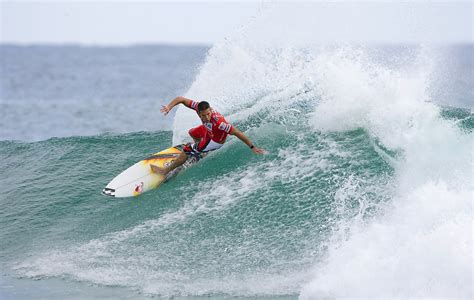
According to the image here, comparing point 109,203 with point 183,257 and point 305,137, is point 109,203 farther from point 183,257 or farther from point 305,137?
point 305,137

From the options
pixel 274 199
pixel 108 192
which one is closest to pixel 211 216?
pixel 274 199

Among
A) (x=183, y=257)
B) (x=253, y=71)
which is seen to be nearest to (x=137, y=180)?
(x=183, y=257)

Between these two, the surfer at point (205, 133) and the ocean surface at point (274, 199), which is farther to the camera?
the surfer at point (205, 133)

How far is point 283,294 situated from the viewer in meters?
6.97

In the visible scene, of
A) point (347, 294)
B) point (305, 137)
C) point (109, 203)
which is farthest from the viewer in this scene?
point (305, 137)

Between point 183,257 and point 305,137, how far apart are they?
12.2 ft

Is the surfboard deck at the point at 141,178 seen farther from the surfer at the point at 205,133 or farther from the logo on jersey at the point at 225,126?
the logo on jersey at the point at 225,126

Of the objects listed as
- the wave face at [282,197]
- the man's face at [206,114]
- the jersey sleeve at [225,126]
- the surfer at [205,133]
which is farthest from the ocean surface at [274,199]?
the man's face at [206,114]

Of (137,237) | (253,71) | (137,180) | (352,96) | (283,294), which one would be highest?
(253,71)

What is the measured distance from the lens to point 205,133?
33.1ft

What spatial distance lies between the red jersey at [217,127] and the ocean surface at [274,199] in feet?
1.84

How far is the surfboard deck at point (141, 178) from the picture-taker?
10.2 m

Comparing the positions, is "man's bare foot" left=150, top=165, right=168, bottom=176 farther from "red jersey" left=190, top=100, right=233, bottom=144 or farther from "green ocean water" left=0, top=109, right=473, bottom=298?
"red jersey" left=190, top=100, right=233, bottom=144

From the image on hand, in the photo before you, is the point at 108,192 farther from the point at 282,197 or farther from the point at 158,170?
the point at 282,197
